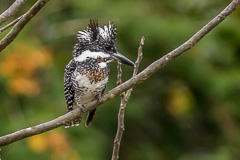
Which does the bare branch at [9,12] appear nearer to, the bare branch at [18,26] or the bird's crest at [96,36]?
the bare branch at [18,26]

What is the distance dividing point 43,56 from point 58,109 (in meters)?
0.54

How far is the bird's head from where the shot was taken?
4141mm

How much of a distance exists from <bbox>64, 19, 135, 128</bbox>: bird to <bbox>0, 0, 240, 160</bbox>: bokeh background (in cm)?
220

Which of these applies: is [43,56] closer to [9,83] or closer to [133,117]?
[9,83]

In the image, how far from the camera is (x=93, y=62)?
165 inches

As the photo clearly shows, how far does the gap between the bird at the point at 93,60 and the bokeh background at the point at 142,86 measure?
220 centimetres

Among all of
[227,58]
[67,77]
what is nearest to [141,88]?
[227,58]

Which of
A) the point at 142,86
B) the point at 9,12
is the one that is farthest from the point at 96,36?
the point at 142,86

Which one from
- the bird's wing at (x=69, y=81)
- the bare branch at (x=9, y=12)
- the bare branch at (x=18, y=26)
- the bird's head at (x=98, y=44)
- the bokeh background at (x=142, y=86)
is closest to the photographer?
the bare branch at (x=18, y=26)

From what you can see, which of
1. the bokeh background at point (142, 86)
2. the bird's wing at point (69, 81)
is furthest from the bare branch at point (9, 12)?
the bokeh background at point (142, 86)

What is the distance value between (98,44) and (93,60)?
9 cm

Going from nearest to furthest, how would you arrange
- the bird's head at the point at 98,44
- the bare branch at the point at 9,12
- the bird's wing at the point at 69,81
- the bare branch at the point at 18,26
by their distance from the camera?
the bare branch at the point at 18,26
the bare branch at the point at 9,12
the bird's head at the point at 98,44
the bird's wing at the point at 69,81

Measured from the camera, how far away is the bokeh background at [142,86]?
7074mm

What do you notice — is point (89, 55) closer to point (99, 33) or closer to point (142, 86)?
point (99, 33)
